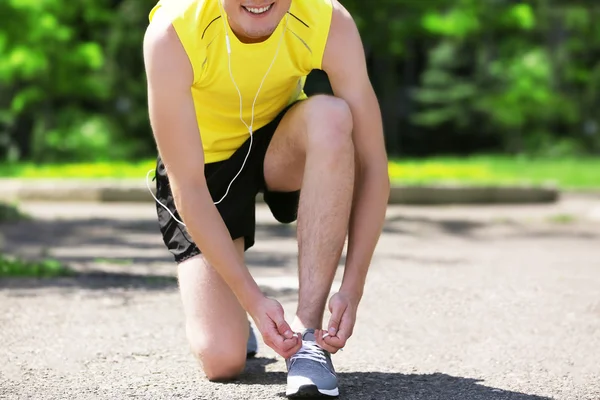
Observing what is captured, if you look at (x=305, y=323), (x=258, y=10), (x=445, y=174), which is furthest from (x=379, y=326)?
(x=445, y=174)

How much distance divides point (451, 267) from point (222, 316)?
3.40 metres

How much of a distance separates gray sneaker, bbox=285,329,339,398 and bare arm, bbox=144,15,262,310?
24 cm

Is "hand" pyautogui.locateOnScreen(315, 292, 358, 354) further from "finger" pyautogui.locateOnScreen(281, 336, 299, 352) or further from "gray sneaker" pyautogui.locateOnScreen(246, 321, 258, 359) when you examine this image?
"gray sneaker" pyautogui.locateOnScreen(246, 321, 258, 359)

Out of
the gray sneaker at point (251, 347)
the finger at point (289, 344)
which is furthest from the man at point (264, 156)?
the gray sneaker at point (251, 347)

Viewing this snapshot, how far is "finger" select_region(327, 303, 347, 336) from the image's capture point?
344 cm

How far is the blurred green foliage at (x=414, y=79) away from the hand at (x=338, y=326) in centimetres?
1396

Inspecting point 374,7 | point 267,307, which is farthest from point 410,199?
point 267,307

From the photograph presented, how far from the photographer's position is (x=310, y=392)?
3.30 metres

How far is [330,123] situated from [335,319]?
639 millimetres

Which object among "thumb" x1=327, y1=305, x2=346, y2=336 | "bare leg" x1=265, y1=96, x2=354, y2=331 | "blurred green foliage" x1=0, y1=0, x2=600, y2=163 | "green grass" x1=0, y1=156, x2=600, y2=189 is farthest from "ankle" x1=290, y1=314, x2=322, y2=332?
"blurred green foliage" x1=0, y1=0, x2=600, y2=163

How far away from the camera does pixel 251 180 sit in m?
4.08

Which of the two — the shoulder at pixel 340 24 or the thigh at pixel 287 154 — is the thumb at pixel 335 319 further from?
the shoulder at pixel 340 24

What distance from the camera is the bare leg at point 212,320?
3775 mm

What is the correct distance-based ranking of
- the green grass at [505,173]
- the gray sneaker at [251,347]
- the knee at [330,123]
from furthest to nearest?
the green grass at [505,173], the gray sneaker at [251,347], the knee at [330,123]
